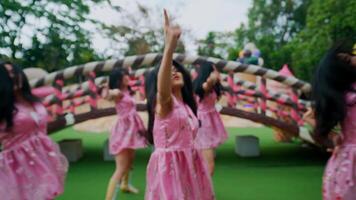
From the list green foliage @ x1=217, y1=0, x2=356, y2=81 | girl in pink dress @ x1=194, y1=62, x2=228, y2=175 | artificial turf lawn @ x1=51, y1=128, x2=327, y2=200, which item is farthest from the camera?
green foliage @ x1=217, y1=0, x2=356, y2=81

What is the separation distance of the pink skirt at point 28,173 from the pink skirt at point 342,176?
5.14 feet

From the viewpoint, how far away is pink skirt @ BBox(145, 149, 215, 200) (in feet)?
9.21

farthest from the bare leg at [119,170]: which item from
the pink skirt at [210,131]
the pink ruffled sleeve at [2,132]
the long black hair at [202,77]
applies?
the pink ruffled sleeve at [2,132]

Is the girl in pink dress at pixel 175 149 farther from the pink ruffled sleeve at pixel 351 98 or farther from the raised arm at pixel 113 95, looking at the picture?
the raised arm at pixel 113 95

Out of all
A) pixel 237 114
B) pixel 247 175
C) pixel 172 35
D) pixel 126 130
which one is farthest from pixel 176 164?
pixel 237 114

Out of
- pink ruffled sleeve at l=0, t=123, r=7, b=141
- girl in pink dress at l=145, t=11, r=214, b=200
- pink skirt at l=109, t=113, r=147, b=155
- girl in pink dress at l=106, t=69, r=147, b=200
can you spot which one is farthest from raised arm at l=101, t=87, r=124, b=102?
pink ruffled sleeve at l=0, t=123, r=7, b=141

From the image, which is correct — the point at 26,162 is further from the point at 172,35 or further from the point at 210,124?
the point at 210,124

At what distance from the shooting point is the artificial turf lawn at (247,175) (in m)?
5.44

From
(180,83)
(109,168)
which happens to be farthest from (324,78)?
(109,168)

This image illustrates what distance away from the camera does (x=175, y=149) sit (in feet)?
9.53

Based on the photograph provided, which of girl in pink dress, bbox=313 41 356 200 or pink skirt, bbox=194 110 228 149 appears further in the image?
pink skirt, bbox=194 110 228 149

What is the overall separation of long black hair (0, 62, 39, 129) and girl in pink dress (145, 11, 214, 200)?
0.74 meters

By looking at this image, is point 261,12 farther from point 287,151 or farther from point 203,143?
point 203,143

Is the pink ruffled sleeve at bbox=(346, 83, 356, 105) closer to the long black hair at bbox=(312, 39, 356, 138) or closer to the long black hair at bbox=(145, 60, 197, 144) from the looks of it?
the long black hair at bbox=(312, 39, 356, 138)
